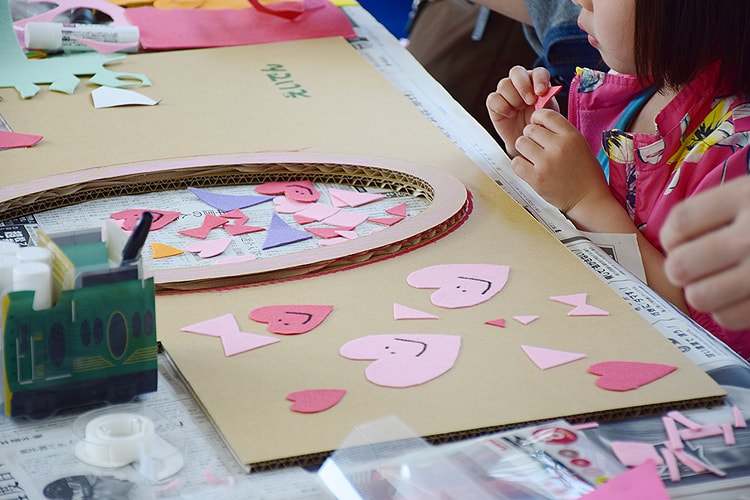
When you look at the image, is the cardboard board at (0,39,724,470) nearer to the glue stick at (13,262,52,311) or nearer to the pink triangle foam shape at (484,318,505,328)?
the pink triangle foam shape at (484,318,505,328)

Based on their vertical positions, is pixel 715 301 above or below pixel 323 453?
above

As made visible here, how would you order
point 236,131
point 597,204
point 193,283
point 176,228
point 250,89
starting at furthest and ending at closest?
point 250,89, point 236,131, point 597,204, point 176,228, point 193,283

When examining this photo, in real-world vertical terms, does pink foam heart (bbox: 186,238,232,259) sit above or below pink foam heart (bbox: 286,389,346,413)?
below

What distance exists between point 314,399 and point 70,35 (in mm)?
884

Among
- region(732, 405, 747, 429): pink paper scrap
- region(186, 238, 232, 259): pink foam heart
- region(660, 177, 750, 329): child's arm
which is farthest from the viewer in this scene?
region(186, 238, 232, 259): pink foam heart

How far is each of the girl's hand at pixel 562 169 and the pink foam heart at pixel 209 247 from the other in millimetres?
333

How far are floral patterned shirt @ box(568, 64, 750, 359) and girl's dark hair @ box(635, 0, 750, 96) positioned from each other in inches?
1.8

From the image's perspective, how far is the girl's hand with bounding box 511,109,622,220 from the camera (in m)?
1.06

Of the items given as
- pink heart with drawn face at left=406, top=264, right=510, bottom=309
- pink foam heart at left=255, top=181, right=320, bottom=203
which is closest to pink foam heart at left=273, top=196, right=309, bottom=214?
pink foam heart at left=255, top=181, right=320, bottom=203

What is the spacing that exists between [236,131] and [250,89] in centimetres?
15

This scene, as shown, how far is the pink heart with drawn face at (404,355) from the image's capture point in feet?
2.36

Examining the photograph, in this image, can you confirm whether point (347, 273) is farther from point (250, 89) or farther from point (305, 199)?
point (250, 89)

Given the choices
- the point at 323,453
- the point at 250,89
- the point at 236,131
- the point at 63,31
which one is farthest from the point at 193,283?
the point at 63,31

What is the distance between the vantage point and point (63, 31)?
4.55ft
